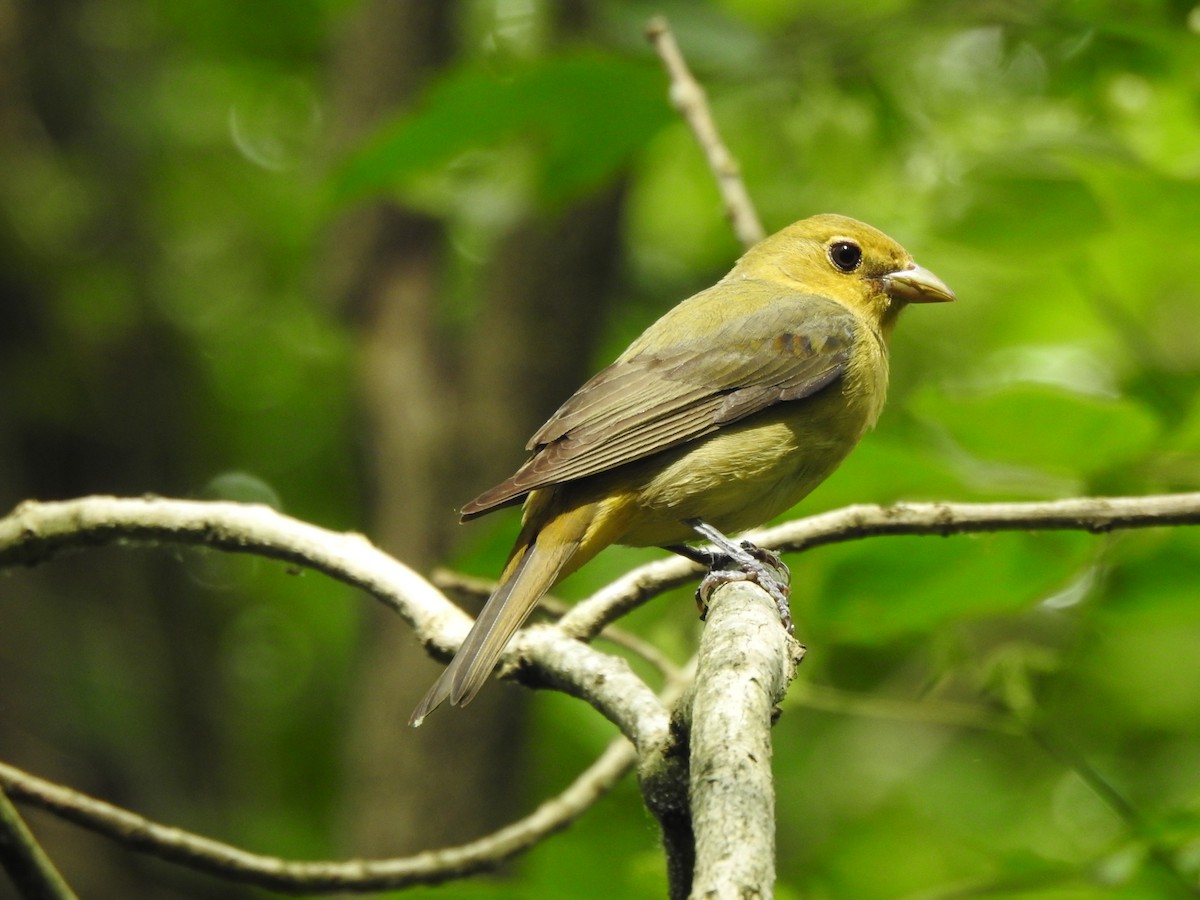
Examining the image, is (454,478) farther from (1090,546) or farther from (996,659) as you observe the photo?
(1090,546)

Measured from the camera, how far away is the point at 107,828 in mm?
3127

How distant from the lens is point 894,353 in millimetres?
8047

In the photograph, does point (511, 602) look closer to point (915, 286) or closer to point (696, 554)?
point (696, 554)

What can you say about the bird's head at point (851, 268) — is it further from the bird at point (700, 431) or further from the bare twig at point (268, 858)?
the bare twig at point (268, 858)

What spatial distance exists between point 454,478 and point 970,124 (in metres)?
3.05

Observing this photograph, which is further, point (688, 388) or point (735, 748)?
point (688, 388)

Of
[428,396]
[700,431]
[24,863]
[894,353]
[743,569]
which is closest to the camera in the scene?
[24,863]

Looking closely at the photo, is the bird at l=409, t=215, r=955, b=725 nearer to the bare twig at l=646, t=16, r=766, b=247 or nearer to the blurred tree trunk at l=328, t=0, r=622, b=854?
the bare twig at l=646, t=16, r=766, b=247

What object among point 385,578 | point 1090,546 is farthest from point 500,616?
point 1090,546

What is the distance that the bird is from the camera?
373cm

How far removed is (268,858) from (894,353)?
5637 mm

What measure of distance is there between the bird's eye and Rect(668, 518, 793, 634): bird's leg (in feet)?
4.53

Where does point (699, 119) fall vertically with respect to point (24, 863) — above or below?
above

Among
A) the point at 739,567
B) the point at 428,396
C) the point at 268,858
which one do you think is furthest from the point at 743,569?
the point at 428,396
